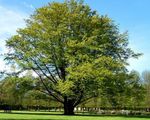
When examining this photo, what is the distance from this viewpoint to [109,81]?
54.3 meters

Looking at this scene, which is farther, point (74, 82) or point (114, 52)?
point (114, 52)

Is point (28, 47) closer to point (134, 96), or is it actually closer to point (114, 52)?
point (114, 52)

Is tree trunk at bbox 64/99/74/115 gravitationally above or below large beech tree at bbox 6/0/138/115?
below

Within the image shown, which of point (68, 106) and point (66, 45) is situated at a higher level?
point (66, 45)

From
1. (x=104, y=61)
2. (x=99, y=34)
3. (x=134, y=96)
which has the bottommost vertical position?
(x=134, y=96)

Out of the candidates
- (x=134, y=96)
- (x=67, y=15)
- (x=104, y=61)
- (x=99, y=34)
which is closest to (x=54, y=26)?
(x=67, y=15)

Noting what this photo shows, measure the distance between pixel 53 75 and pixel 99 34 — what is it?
895 cm

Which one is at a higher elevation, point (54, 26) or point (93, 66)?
point (54, 26)

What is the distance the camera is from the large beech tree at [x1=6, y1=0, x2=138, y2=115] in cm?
5744

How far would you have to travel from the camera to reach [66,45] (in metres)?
58.6

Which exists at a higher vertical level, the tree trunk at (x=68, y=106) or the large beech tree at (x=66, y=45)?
the large beech tree at (x=66, y=45)

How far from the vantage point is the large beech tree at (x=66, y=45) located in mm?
57438

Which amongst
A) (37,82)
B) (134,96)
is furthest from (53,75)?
(134,96)

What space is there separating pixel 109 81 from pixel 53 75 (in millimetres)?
10774
